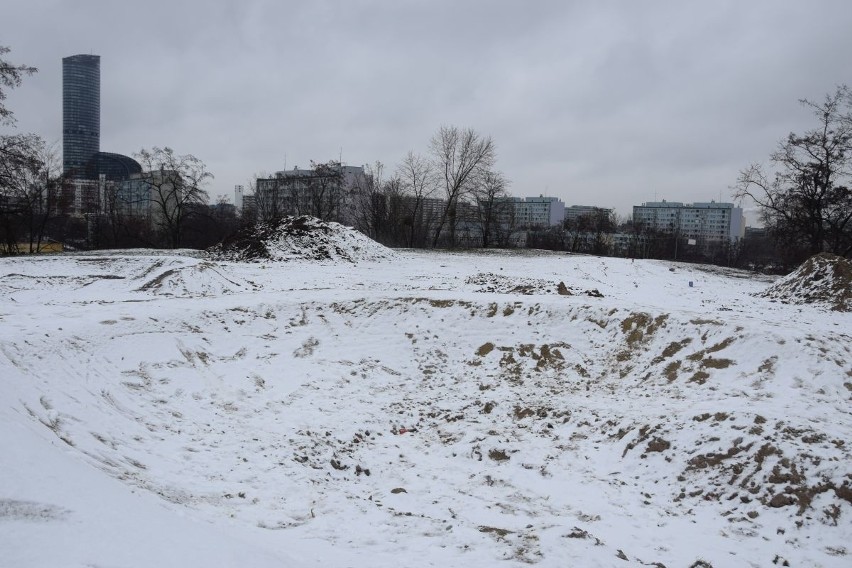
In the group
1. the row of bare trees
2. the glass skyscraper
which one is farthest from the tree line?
the glass skyscraper

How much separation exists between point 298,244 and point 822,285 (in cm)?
2163

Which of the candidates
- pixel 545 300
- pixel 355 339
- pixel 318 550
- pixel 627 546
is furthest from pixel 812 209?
pixel 318 550

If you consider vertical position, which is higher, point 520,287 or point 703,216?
point 703,216

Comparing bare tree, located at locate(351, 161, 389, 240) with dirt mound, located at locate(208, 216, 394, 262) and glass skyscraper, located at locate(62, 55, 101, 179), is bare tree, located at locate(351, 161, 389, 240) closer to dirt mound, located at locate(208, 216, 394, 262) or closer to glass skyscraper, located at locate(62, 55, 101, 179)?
dirt mound, located at locate(208, 216, 394, 262)

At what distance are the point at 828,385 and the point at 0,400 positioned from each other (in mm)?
10887

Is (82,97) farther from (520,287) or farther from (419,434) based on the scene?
(419,434)

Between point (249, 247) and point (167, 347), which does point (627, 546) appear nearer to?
point (167, 347)

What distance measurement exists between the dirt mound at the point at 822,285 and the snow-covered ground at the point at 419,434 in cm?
302

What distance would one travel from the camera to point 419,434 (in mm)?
7766

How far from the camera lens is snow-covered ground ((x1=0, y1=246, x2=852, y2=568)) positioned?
14.3ft

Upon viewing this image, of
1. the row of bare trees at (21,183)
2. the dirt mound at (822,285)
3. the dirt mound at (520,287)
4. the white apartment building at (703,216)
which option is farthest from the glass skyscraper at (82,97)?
the dirt mound at (822,285)

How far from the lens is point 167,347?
9.06 meters

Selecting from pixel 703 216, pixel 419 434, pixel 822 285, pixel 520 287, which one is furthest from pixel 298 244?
pixel 703 216

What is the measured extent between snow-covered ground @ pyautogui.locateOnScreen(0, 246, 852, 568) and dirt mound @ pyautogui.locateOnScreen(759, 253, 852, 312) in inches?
119
